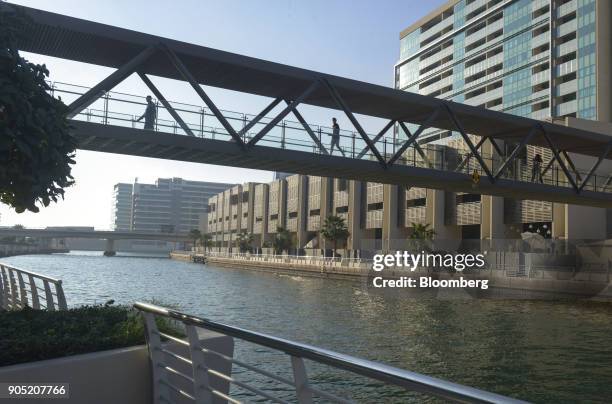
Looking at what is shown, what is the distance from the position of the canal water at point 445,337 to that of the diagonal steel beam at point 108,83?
939cm

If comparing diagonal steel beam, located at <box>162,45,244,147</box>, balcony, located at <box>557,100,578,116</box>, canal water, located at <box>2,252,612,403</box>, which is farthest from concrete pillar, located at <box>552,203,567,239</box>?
diagonal steel beam, located at <box>162,45,244,147</box>

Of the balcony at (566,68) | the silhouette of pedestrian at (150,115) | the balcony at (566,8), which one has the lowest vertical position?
the silhouette of pedestrian at (150,115)

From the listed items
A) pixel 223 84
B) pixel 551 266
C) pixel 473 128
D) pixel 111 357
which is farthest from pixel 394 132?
pixel 111 357

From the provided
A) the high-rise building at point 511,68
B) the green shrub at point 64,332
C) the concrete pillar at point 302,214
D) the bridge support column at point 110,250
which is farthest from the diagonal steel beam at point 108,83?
the bridge support column at point 110,250

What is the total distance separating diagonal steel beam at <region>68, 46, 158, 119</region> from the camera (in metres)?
18.6

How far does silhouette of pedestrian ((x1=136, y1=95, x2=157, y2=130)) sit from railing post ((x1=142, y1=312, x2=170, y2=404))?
15947 mm

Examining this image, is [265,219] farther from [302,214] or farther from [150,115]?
[150,115]

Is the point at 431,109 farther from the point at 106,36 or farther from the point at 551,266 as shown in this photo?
the point at 551,266

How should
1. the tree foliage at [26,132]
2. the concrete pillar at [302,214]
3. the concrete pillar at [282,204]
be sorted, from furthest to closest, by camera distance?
1. the concrete pillar at [282,204]
2. the concrete pillar at [302,214]
3. the tree foliage at [26,132]

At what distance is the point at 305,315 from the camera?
28.9m

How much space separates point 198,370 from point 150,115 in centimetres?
1701

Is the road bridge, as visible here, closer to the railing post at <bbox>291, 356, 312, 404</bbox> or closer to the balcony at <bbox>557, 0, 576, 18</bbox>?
the balcony at <bbox>557, 0, 576, 18</bbox>

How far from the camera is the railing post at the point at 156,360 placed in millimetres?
5211

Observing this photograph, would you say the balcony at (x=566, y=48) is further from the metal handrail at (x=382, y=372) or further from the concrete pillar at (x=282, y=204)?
the metal handrail at (x=382, y=372)
